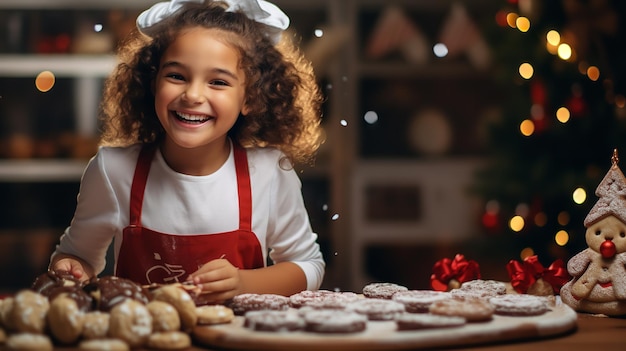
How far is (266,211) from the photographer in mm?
1732

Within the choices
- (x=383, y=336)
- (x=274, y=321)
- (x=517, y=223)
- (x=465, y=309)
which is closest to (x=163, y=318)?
(x=274, y=321)

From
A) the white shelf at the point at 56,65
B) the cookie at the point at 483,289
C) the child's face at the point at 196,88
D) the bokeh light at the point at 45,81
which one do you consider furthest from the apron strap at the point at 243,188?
the bokeh light at the point at 45,81

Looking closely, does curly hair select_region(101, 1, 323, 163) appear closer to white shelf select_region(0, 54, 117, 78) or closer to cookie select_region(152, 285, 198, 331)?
cookie select_region(152, 285, 198, 331)

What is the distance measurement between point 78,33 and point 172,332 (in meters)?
3.61

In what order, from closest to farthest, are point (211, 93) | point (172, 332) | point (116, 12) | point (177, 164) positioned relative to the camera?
point (172, 332) → point (211, 93) → point (177, 164) → point (116, 12)

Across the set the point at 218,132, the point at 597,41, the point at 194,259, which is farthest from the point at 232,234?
the point at 597,41

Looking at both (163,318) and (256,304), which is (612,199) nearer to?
(256,304)

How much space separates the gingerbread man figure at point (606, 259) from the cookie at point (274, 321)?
0.50m

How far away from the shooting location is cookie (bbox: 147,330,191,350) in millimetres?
1071

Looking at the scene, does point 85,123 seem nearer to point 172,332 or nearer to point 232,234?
point 232,234

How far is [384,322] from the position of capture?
117 cm

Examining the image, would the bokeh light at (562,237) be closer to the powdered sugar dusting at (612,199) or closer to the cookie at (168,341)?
the powdered sugar dusting at (612,199)

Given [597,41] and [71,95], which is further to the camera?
[71,95]

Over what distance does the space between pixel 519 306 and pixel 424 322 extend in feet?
0.63
